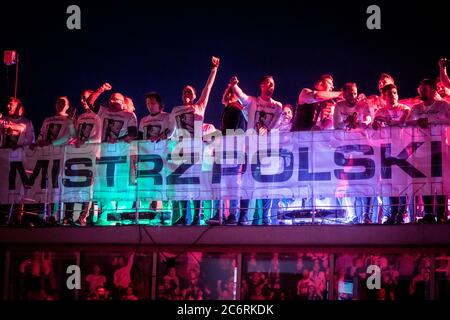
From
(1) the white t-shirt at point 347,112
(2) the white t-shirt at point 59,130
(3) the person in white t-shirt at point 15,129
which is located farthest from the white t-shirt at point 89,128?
(1) the white t-shirt at point 347,112

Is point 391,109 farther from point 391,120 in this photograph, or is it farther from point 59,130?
point 59,130

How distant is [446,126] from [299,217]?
236 centimetres

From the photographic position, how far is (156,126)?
12.1 metres

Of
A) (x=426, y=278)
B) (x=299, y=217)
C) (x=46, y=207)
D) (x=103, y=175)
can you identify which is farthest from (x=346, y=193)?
(x=46, y=207)

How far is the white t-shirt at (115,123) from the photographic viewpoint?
12273 mm

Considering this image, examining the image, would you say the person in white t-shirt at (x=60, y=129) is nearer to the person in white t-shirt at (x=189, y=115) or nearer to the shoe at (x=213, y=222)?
the person in white t-shirt at (x=189, y=115)

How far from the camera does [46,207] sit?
12391 mm

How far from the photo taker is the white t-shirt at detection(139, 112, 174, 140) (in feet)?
39.5

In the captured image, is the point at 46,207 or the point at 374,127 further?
the point at 46,207

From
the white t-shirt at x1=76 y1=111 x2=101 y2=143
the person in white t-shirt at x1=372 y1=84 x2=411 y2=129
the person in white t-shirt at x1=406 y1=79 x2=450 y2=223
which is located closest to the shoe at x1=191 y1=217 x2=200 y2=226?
the white t-shirt at x1=76 y1=111 x2=101 y2=143

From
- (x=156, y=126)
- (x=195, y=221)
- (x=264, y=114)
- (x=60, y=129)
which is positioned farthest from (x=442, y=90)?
(x=60, y=129)

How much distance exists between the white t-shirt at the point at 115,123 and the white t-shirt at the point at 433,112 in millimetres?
4244

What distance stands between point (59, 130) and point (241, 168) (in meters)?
3.35
